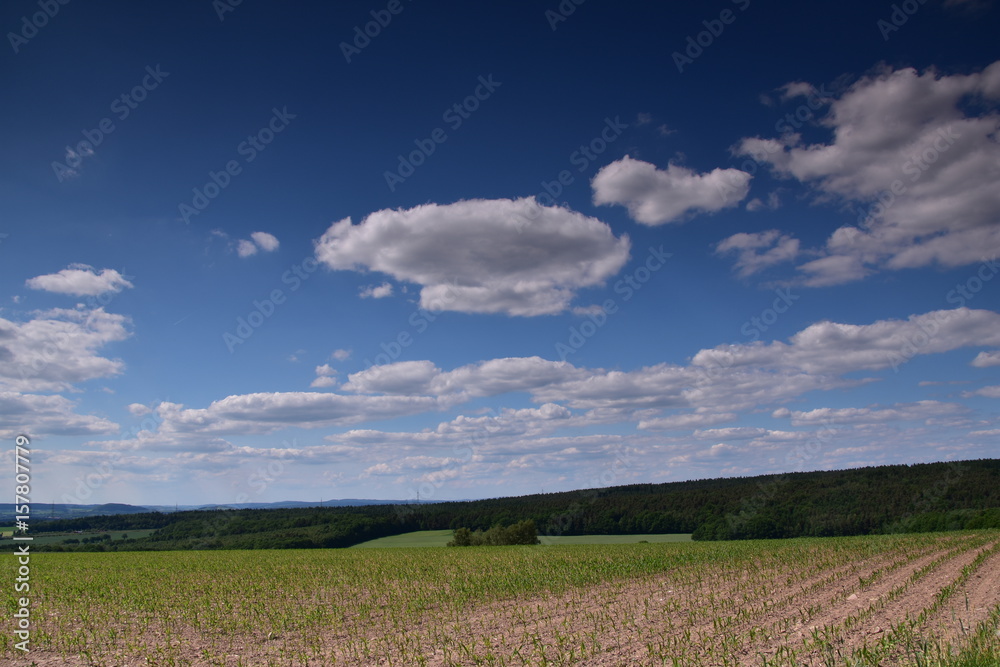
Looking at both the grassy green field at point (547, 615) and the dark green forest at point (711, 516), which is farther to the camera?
the dark green forest at point (711, 516)

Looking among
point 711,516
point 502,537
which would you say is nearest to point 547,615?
point 502,537

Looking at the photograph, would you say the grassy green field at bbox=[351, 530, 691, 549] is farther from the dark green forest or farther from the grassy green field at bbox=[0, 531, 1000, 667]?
the grassy green field at bbox=[0, 531, 1000, 667]

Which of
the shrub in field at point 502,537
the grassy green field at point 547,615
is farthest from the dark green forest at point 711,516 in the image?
the grassy green field at point 547,615

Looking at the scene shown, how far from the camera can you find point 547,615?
707 inches

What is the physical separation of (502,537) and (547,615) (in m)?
58.6

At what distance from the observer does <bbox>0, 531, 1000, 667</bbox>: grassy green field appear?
41.2 feet

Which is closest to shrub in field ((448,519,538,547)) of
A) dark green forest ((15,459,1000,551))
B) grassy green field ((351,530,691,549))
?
grassy green field ((351,530,691,549))

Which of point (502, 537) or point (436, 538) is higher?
point (502, 537)

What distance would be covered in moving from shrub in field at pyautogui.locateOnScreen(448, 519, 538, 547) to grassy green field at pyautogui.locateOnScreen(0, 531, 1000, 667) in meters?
43.6

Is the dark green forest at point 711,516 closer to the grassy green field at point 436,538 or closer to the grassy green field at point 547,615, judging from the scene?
the grassy green field at point 436,538

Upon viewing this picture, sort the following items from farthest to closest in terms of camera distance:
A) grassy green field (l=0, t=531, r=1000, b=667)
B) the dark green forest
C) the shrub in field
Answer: the dark green forest
the shrub in field
grassy green field (l=0, t=531, r=1000, b=667)

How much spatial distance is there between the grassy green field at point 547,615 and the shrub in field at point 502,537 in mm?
Result: 43583

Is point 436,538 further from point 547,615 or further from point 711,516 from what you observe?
point 547,615

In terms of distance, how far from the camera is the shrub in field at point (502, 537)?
73750mm
